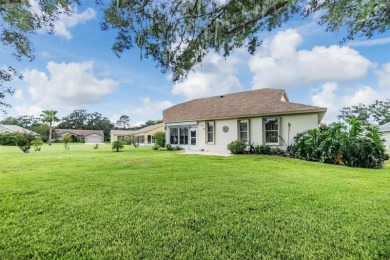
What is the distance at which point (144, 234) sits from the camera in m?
2.70

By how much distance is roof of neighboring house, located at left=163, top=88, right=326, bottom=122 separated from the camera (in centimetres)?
1286

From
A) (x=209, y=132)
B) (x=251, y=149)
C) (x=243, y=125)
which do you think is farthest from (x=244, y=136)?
(x=209, y=132)

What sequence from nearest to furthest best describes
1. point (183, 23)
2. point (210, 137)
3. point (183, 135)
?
point (183, 23) → point (210, 137) → point (183, 135)

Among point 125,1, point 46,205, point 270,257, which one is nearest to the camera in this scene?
point 270,257

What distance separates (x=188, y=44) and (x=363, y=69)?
7295mm

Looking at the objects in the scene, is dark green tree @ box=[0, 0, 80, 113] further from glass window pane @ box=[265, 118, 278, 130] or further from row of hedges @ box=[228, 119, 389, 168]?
glass window pane @ box=[265, 118, 278, 130]

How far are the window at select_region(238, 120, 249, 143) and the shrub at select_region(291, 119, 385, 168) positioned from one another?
4.33 meters

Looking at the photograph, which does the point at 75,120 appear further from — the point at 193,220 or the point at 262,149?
the point at 193,220

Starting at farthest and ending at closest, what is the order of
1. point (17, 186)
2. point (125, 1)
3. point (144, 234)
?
point (17, 186) → point (125, 1) → point (144, 234)

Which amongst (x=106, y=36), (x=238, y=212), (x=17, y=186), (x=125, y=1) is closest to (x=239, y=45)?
(x=125, y=1)

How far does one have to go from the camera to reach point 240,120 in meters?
14.7

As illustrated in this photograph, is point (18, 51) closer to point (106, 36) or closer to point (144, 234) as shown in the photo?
point (106, 36)

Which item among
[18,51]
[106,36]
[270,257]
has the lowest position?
[270,257]

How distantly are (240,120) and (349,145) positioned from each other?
6.60 meters
